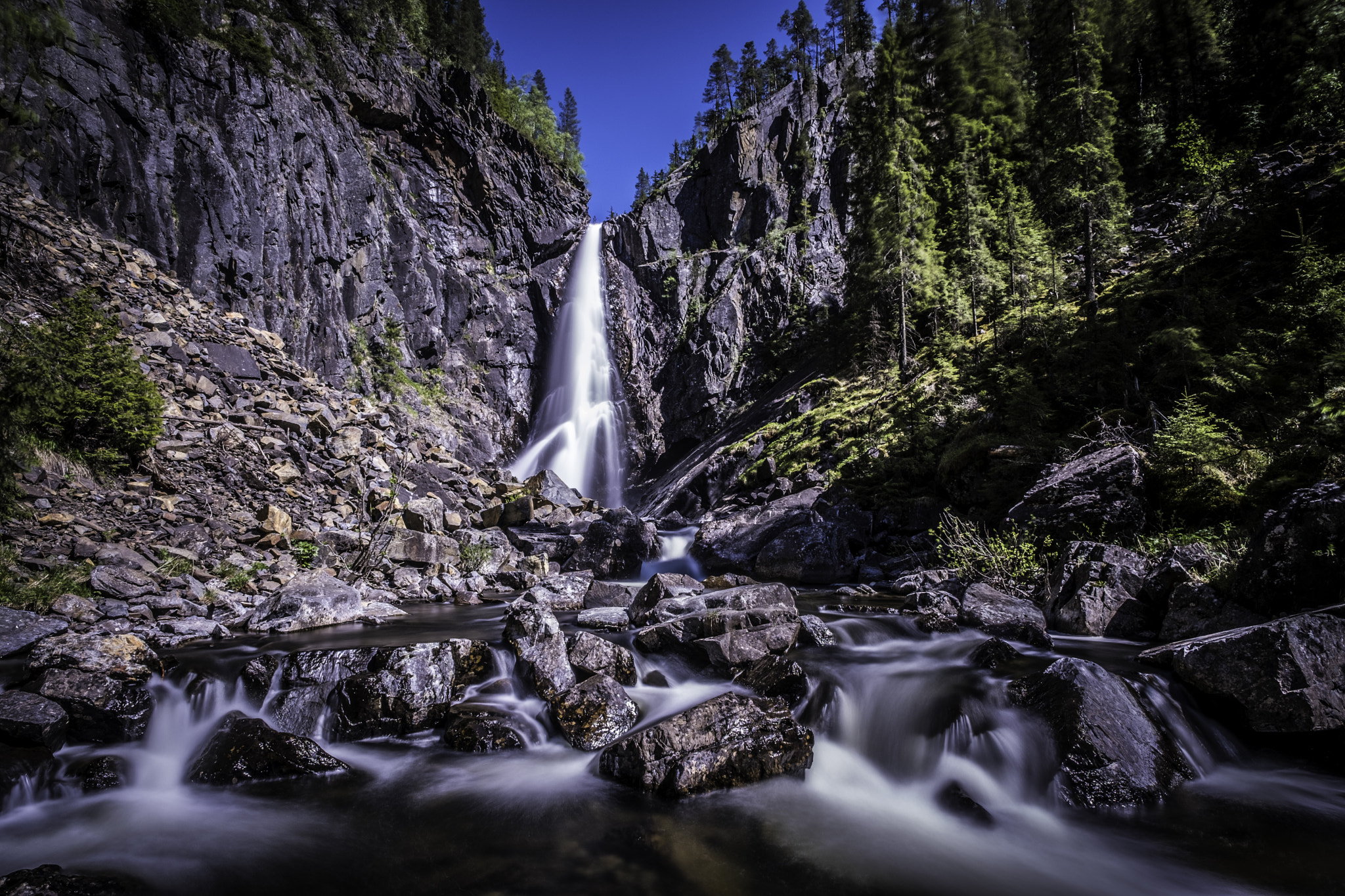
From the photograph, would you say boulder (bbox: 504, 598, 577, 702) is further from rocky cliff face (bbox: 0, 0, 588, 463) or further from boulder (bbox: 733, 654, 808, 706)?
rocky cliff face (bbox: 0, 0, 588, 463)

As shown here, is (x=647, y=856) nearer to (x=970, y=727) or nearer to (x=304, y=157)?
(x=970, y=727)

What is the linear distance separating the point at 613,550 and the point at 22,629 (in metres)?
12.2

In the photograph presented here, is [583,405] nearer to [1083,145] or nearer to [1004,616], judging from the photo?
[1083,145]

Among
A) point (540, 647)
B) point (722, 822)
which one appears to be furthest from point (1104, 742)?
point (540, 647)

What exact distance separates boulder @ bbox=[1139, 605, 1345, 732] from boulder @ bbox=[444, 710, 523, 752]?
7098 millimetres

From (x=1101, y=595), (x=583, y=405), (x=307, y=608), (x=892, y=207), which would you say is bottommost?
(x=1101, y=595)

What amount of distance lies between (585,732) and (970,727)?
159 inches

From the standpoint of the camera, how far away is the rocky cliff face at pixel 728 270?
3884cm

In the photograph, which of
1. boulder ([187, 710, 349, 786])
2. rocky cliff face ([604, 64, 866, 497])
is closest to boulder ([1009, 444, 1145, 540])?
boulder ([187, 710, 349, 786])

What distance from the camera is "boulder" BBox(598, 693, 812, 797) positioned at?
463cm

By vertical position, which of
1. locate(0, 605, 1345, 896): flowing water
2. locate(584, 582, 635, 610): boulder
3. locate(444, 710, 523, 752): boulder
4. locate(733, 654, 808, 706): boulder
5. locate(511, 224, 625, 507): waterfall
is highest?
locate(511, 224, 625, 507): waterfall

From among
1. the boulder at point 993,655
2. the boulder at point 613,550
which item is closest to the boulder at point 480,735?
the boulder at point 993,655

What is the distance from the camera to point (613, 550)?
1694 centimetres

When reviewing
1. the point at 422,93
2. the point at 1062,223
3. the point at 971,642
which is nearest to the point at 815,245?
the point at 1062,223
